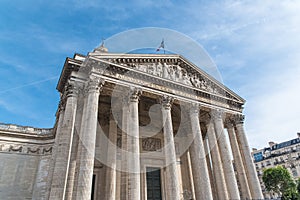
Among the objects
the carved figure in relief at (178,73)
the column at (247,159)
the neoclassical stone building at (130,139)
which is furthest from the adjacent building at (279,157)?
the carved figure in relief at (178,73)

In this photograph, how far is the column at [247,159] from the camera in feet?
48.7

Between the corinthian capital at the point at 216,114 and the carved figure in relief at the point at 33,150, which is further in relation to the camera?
the carved figure in relief at the point at 33,150

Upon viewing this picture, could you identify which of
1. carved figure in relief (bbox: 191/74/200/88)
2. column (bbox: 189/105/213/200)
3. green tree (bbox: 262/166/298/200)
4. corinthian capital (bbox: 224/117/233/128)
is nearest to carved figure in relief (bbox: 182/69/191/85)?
carved figure in relief (bbox: 191/74/200/88)

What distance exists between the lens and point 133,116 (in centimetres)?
1240

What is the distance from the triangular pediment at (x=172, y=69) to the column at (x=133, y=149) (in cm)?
215

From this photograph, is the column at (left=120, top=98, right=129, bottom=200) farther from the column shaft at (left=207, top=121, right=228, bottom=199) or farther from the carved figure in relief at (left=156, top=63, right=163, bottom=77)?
the column shaft at (left=207, top=121, right=228, bottom=199)

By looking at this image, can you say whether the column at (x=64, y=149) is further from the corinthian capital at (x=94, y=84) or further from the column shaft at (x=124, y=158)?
the column shaft at (x=124, y=158)

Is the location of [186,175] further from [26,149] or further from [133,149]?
[26,149]

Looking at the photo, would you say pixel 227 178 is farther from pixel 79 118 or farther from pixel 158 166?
pixel 79 118

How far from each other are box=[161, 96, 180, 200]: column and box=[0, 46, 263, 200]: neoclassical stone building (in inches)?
2.1

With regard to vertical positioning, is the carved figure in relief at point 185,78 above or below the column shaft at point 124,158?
above

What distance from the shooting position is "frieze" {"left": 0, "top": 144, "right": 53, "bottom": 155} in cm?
1639

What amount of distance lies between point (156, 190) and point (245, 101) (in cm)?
1069

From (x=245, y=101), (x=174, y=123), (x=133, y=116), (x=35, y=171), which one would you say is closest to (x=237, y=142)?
(x=245, y=101)
